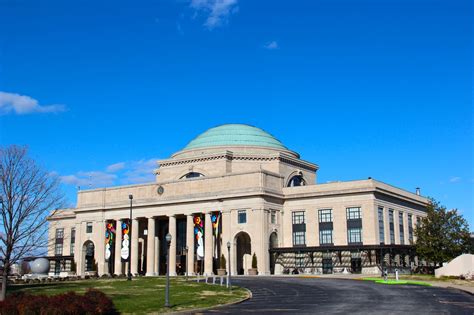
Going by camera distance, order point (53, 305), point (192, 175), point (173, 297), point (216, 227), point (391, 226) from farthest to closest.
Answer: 1. point (192, 175)
2. point (391, 226)
3. point (216, 227)
4. point (173, 297)
5. point (53, 305)

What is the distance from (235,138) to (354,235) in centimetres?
2626

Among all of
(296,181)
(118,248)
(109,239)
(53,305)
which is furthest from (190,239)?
(53,305)

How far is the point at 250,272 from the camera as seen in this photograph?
74.3 metres

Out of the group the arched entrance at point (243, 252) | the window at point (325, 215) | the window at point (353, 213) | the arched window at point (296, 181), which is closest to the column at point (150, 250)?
the arched entrance at point (243, 252)

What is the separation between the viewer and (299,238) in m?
79.5

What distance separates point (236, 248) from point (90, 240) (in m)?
27.4

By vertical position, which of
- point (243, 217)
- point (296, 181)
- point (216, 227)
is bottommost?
point (216, 227)

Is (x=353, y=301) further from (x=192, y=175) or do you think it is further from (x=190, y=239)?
(x=192, y=175)

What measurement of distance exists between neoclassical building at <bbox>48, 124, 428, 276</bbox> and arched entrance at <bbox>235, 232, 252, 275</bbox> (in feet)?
0.50


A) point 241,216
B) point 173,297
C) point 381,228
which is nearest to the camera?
point 173,297

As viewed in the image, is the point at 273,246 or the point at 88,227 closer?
the point at 273,246

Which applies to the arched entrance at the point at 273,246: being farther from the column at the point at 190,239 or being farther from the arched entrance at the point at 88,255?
the arched entrance at the point at 88,255

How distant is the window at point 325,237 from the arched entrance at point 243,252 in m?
9.87

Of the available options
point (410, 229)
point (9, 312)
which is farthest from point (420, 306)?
point (410, 229)
